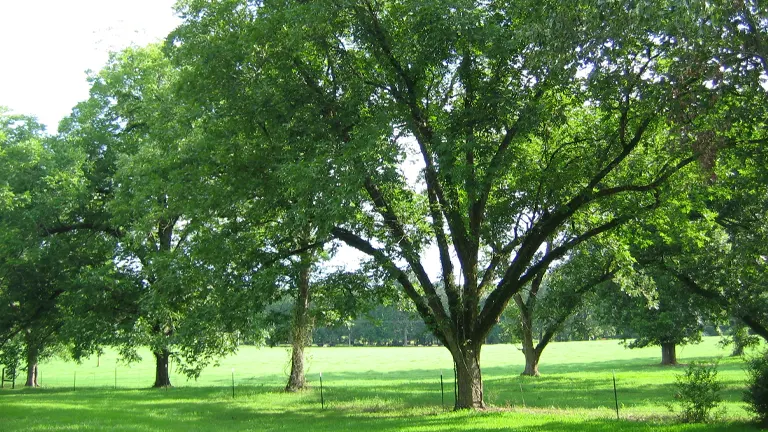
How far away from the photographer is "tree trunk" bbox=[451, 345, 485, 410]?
1784 cm

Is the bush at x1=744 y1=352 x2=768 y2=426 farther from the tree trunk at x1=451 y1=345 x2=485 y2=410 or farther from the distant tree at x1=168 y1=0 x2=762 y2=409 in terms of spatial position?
the tree trunk at x1=451 y1=345 x2=485 y2=410

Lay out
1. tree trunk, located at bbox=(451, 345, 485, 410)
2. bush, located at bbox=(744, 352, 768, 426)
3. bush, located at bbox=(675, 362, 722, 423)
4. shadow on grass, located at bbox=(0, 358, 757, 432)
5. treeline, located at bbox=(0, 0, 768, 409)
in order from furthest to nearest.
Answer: tree trunk, located at bbox=(451, 345, 485, 410) < shadow on grass, located at bbox=(0, 358, 757, 432) < bush, located at bbox=(675, 362, 722, 423) < bush, located at bbox=(744, 352, 768, 426) < treeline, located at bbox=(0, 0, 768, 409)

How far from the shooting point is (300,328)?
72.9 ft

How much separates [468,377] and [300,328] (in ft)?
21.8

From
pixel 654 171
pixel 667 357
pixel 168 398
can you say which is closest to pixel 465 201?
pixel 654 171

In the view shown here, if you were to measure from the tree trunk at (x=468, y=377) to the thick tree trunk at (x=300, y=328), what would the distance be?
172 inches

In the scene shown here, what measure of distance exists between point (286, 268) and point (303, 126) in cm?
367

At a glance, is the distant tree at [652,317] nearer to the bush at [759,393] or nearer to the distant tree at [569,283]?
the distant tree at [569,283]

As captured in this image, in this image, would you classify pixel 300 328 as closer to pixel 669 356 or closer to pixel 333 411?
pixel 333 411

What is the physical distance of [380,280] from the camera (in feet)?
56.5

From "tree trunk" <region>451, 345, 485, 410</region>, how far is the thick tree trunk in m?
4.38

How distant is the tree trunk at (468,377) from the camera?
17.8 m

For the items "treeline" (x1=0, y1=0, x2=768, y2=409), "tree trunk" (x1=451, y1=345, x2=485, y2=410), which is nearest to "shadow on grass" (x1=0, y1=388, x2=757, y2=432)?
"tree trunk" (x1=451, y1=345, x2=485, y2=410)

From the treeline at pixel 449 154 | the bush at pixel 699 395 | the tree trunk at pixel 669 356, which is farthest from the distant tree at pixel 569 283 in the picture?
the tree trunk at pixel 669 356
